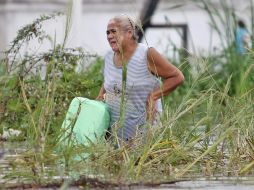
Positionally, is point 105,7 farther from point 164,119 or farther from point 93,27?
point 164,119

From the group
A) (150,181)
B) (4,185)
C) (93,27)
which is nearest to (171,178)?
(150,181)

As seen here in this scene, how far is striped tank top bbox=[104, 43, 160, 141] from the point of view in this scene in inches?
362

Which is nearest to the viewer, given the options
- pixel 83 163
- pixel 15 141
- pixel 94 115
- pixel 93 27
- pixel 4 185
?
pixel 4 185

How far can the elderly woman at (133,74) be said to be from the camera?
9.21 meters

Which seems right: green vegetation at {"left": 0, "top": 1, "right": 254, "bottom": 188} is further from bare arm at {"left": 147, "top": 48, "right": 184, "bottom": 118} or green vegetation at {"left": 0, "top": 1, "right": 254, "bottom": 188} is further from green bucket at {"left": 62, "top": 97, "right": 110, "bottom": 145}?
bare arm at {"left": 147, "top": 48, "right": 184, "bottom": 118}

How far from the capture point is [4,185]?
Result: 6.89 metres

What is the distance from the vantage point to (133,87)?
365 inches

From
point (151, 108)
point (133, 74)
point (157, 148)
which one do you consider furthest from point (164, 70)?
point (157, 148)

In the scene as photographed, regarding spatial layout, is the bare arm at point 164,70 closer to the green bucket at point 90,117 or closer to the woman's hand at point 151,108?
the woman's hand at point 151,108

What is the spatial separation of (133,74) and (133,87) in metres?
0.11

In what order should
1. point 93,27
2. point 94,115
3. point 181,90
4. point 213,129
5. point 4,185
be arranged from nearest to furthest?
1. point 4,185
2. point 213,129
3. point 94,115
4. point 181,90
5. point 93,27

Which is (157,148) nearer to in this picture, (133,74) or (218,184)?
(218,184)

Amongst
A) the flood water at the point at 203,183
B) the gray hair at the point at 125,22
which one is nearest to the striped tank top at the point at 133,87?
the gray hair at the point at 125,22

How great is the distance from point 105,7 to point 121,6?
0.43 meters
